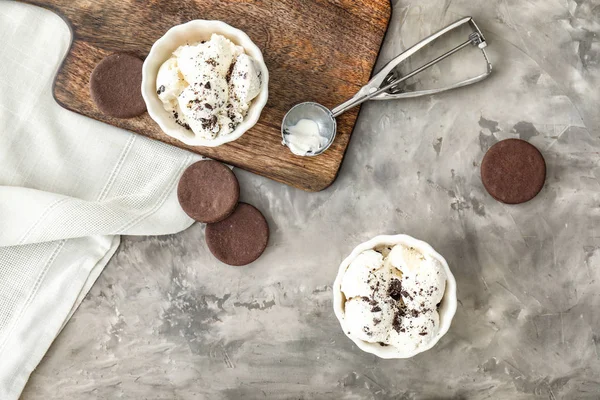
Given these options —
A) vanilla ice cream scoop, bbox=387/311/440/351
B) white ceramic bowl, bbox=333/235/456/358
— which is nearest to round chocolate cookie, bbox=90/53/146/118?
white ceramic bowl, bbox=333/235/456/358

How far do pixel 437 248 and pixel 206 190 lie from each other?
1.97 ft

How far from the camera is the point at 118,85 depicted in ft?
4.36

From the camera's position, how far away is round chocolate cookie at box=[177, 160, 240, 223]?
1.38 m

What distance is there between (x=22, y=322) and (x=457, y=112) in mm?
1218

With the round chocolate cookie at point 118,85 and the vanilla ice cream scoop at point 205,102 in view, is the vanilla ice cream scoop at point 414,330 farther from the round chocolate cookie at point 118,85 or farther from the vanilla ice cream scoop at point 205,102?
the round chocolate cookie at point 118,85

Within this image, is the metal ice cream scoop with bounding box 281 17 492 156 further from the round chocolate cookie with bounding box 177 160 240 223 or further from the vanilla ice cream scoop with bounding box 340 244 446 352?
the vanilla ice cream scoop with bounding box 340 244 446 352

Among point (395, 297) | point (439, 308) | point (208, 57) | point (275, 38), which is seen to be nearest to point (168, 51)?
point (208, 57)

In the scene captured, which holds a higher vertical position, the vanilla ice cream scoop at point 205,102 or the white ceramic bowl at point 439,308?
the vanilla ice cream scoop at point 205,102

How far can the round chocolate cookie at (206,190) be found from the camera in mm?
1384

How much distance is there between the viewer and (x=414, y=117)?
4.60 ft

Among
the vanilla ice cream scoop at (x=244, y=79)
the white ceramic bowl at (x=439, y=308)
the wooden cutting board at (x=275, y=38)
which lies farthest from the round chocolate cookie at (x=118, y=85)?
the white ceramic bowl at (x=439, y=308)

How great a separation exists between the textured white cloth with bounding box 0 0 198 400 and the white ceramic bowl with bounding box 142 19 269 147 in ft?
0.55

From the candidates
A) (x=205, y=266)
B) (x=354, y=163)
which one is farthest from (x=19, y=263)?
(x=354, y=163)

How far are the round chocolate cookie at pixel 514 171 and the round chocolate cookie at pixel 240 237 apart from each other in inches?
22.7
